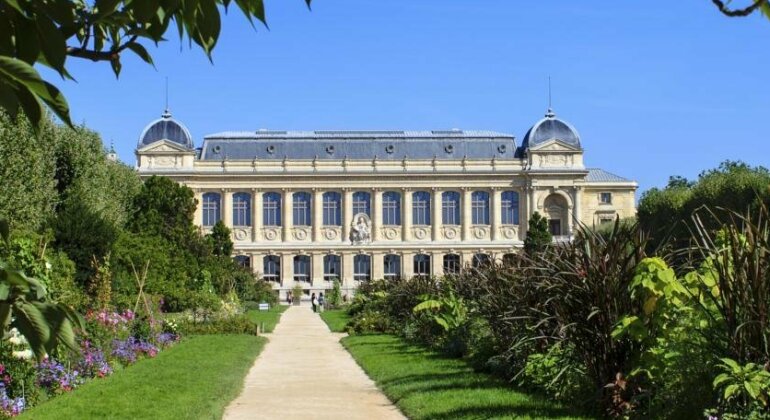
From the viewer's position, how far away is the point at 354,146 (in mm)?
86312

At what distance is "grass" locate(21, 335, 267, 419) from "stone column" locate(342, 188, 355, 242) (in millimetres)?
63695

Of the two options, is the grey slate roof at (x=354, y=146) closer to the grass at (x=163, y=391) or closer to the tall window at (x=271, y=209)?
the tall window at (x=271, y=209)

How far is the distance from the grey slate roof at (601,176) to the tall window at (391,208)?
56.1 feet

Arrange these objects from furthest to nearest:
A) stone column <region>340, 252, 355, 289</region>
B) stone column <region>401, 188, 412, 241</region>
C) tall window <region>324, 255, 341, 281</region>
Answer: stone column <region>401, 188, 412, 241</region>, tall window <region>324, 255, 341, 281</region>, stone column <region>340, 252, 355, 289</region>

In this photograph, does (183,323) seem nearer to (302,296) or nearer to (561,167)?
(302,296)

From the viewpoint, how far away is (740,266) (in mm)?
7695

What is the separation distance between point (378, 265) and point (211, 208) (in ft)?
46.7

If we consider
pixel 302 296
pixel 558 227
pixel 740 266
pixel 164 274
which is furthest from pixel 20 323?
pixel 558 227

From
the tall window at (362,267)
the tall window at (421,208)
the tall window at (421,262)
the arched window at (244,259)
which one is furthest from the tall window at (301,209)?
the tall window at (421,262)

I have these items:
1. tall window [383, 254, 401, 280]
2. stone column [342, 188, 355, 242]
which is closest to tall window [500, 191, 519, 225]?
tall window [383, 254, 401, 280]

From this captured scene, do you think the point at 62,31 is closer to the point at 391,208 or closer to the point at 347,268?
the point at 347,268

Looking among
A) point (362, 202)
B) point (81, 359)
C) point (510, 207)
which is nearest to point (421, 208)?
point (362, 202)

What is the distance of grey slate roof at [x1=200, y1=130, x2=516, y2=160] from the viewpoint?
85.4 meters

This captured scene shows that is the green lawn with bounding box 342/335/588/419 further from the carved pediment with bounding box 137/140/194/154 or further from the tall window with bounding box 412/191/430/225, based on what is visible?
the tall window with bounding box 412/191/430/225
